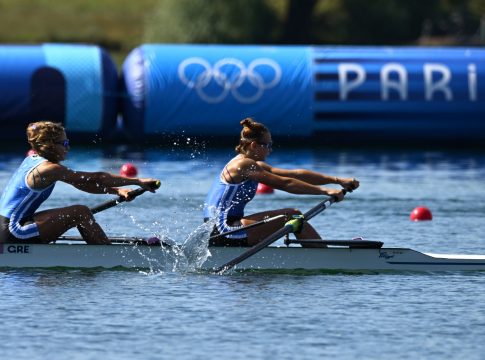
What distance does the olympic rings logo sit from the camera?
30.4 meters

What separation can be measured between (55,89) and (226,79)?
3.78 meters

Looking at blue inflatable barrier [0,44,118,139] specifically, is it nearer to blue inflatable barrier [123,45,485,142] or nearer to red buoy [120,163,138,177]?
blue inflatable barrier [123,45,485,142]

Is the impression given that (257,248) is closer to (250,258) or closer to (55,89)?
(250,258)

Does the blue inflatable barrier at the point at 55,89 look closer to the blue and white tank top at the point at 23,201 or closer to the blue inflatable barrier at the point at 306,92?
the blue inflatable barrier at the point at 306,92

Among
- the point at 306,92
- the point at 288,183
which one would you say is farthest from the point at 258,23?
the point at 288,183

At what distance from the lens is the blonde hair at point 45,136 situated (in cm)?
1438

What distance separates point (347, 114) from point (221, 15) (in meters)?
22.0

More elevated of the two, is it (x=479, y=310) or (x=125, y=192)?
(x=125, y=192)

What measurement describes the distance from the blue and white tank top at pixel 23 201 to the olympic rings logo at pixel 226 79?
15.9 metres

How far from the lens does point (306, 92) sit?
100ft

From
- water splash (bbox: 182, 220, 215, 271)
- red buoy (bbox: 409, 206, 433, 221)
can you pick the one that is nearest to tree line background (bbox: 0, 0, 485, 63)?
red buoy (bbox: 409, 206, 433, 221)

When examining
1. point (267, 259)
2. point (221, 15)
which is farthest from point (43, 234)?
point (221, 15)

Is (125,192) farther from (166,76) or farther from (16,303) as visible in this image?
(166,76)

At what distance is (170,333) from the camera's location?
12.0 meters
